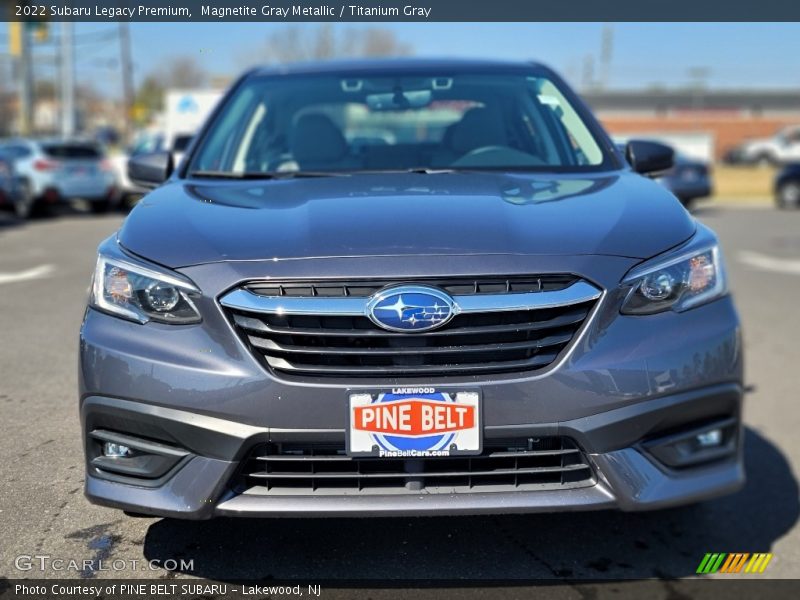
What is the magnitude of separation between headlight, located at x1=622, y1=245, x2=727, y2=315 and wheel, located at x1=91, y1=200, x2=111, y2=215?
16126 mm

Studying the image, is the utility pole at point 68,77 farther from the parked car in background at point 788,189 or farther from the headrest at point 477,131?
the headrest at point 477,131

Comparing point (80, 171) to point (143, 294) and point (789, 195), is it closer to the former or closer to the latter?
point (789, 195)

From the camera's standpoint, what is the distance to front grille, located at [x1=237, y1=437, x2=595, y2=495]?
2311mm

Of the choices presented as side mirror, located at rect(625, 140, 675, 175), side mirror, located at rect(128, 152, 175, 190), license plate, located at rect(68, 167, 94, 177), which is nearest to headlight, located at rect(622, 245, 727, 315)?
side mirror, located at rect(625, 140, 675, 175)

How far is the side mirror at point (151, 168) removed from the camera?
148 inches

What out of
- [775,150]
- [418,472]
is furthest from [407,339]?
[775,150]

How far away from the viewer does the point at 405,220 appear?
255cm

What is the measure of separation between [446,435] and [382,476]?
0.68 ft

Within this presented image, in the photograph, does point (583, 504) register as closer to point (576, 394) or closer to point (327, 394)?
point (576, 394)

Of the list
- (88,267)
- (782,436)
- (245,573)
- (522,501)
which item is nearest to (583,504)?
(522,501)

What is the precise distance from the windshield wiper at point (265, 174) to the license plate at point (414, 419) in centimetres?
129

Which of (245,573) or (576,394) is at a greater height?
(576,394)

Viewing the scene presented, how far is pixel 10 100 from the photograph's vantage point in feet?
249

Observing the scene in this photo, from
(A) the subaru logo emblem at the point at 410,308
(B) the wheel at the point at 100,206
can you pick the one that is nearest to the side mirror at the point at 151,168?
(A) the subaru logo emblem at the point at 410,308
